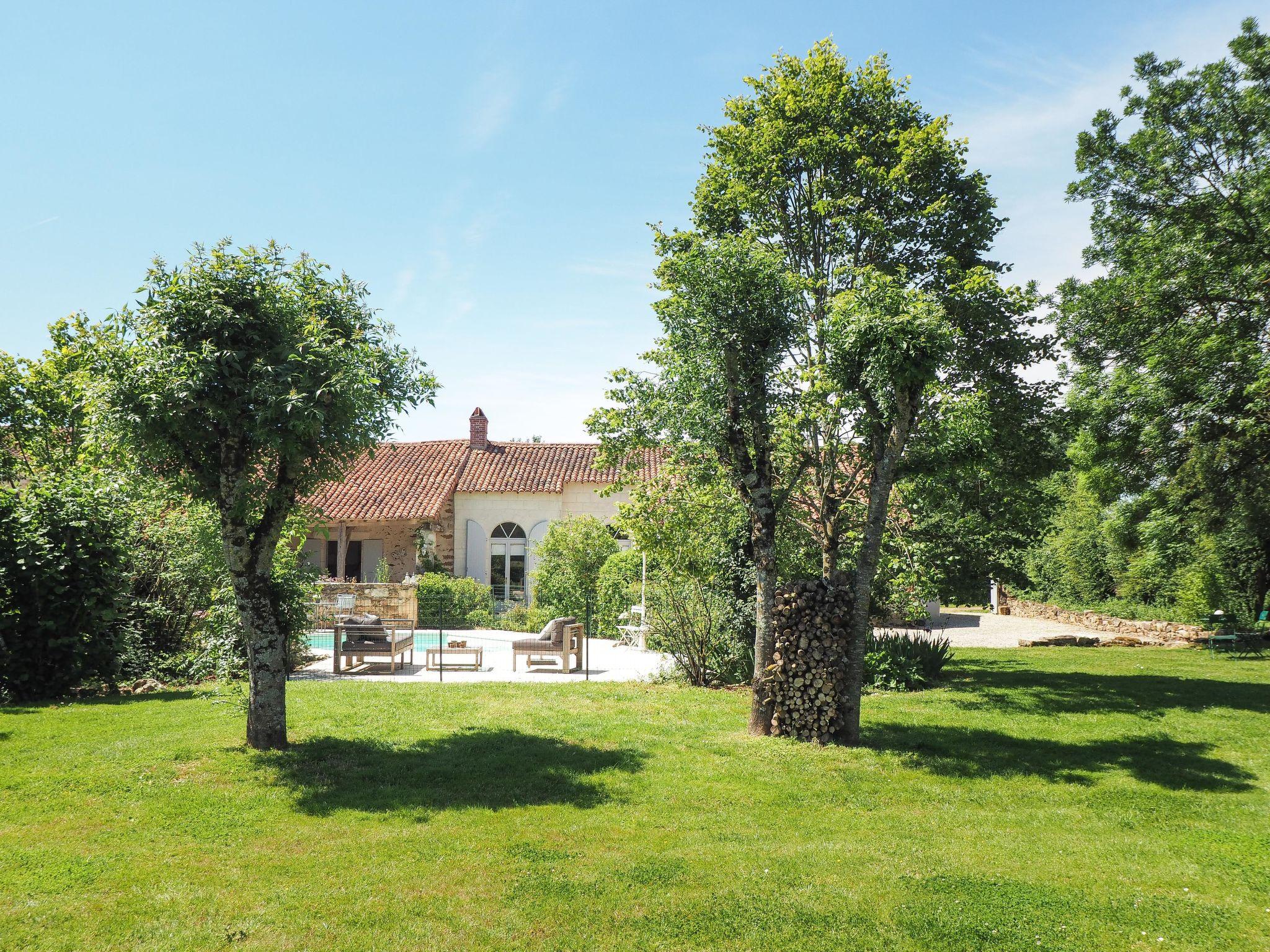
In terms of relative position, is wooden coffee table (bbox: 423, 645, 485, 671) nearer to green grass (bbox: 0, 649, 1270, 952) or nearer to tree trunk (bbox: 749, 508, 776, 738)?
green grass (bbox: 0, 649, 1270, 952)

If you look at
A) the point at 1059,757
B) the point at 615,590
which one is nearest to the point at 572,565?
the point at 615,590

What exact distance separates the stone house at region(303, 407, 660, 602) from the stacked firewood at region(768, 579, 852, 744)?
14.9m

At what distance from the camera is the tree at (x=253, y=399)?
7086 millimetres

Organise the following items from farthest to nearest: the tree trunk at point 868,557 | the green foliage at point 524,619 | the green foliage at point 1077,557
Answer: the green foliage at point 1077,557 → the green foliage at point 524,619 → the tree trunk at point 868,557

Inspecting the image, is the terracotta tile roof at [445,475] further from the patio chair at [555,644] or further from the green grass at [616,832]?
the green grass at [616,832]

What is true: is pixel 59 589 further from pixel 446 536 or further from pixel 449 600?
pixel 446 536

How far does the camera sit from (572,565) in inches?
837

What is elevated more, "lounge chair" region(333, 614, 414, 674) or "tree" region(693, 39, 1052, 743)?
"tree" region(693, 39, 1052, 743)

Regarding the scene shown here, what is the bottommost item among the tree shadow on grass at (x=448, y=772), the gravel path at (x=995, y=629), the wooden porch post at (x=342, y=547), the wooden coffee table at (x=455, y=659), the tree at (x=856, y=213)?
the gravel path at (x=995, y=629)

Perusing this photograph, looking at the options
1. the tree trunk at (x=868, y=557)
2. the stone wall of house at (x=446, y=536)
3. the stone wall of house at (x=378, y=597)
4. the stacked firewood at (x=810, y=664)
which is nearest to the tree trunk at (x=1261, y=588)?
the tree trunk at (x=868, y=557)

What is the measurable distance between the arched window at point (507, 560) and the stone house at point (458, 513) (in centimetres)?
2

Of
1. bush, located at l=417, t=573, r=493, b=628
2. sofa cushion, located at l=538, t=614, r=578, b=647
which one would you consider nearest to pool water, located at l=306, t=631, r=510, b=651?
bush, located at l=417, t=573, r=493, b=628

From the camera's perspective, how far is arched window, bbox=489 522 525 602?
2520cm

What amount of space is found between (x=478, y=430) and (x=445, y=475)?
2.99 metres
